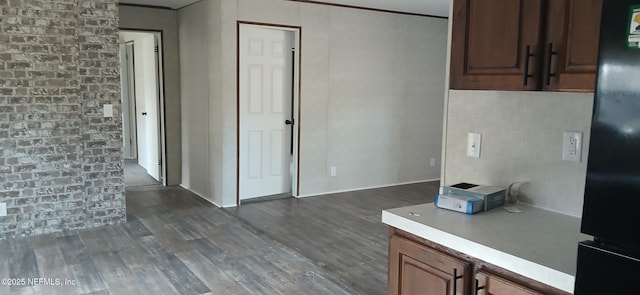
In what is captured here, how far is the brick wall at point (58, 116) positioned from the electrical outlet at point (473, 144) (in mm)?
3450

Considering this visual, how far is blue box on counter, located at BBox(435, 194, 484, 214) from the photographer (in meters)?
2.09

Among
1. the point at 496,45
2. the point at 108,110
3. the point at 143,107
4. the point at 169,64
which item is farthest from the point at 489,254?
the point at 143,107

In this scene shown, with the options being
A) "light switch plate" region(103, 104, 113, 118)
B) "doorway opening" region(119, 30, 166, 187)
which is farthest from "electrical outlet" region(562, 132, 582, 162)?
"doorway opening" region(119, 30, 166, 187)

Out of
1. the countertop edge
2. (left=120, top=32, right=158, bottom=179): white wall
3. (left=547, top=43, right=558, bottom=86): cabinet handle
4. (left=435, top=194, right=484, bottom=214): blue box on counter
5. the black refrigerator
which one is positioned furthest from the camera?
(left=120, top=32, right=158, bottom=179): white wall

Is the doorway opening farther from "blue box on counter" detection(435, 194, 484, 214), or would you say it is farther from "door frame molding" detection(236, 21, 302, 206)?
"blue box on counter" detection(435, 194, 484, 214)

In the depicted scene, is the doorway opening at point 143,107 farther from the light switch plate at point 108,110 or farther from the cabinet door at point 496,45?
the cabinet door at point 496,45

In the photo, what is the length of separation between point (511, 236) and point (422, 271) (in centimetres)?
37

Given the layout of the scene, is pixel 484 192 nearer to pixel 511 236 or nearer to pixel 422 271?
pixel 511 236

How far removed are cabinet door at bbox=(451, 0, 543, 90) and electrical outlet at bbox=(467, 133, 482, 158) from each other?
0.35m

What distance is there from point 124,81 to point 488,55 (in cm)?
768

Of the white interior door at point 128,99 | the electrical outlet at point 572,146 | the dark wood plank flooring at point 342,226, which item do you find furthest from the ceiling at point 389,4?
the electrical outlet at point 572,146

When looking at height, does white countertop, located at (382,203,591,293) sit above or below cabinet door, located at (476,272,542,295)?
above

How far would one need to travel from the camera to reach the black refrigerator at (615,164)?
122cm

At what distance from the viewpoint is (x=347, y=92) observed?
20.1ft
